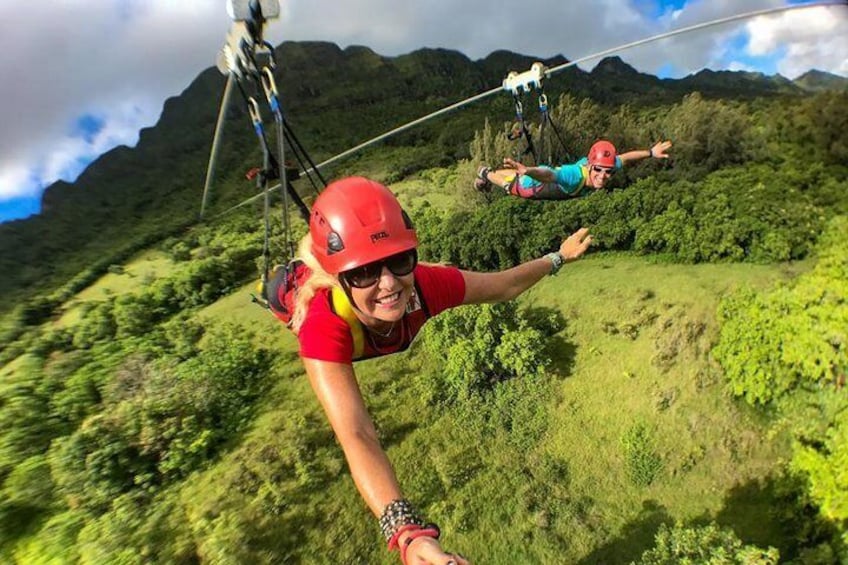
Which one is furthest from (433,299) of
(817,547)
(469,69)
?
(469,69)

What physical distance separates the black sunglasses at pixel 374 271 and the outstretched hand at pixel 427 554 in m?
1.33

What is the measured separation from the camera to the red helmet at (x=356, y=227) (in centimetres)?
270

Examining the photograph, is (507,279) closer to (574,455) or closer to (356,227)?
(356,227)

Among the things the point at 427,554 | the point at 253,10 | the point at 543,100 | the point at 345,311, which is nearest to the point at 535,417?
the point at 543,100

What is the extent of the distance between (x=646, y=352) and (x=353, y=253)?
13.1m

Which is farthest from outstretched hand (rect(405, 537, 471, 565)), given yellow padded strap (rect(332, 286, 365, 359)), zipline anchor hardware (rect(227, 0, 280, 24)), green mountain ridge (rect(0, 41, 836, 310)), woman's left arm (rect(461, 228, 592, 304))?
green mountain ridge (rect(0, 41, 836, 310))

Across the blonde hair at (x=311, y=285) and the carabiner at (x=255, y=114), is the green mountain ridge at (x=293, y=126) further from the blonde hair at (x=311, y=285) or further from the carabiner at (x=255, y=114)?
the blonde hair at (x=311, y=285)

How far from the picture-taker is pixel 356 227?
2.71 meters

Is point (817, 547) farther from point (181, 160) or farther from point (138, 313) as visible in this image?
point (181, 160)

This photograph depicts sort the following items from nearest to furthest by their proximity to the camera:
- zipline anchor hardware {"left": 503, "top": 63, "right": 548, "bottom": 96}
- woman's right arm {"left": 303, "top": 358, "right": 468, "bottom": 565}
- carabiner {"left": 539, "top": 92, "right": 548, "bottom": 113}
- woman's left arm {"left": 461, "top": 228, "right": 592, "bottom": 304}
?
woman's right arm {"left": 303, "top": 358, "right": 468, "bottom": 565}, woman's left arm {"left": 461, "top": 228, "right": 592, "bottom": 304}, zipline anchor hardware {"left": 503, "top": 63, "right": 548, "bottom": 96}, carabiner {"left": 539, "top": 92, "right": 548, "bottom": 113}

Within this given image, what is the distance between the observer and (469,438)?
12820mm

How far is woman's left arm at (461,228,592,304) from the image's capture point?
3.77 meters

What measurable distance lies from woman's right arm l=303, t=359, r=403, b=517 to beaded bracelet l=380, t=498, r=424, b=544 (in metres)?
0.04

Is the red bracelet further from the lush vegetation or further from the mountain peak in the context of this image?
the mountain peak
